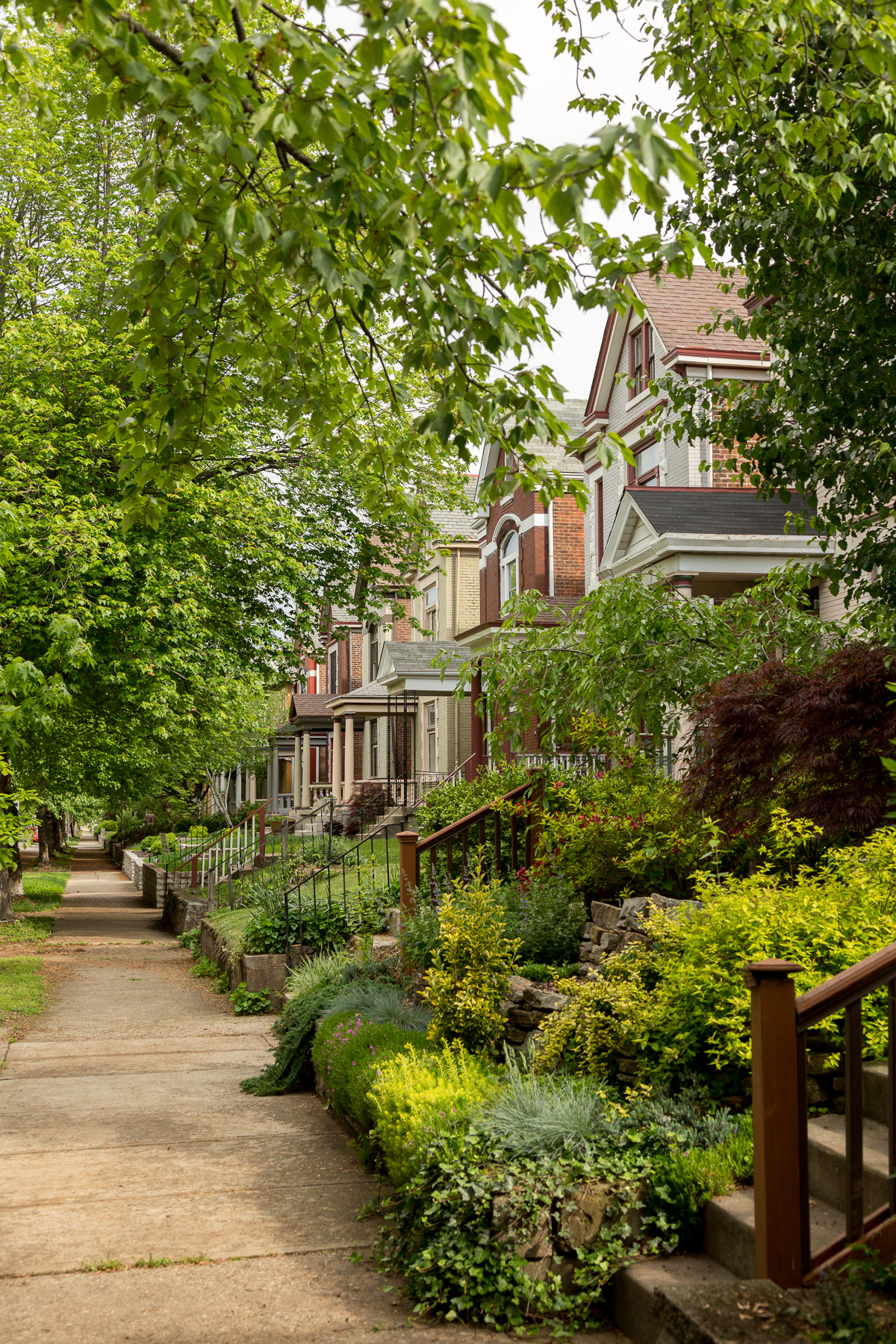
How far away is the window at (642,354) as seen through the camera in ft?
66.5

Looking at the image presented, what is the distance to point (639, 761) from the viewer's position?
914 centimetres

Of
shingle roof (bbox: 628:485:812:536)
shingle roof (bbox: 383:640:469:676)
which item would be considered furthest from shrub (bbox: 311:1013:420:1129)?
shingle roof (bbox: 383:640:469:676)

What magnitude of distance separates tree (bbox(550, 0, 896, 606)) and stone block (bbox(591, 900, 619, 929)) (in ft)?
9.10

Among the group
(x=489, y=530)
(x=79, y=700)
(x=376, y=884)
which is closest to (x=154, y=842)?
(x=489, y=530)

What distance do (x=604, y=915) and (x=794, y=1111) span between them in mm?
3766

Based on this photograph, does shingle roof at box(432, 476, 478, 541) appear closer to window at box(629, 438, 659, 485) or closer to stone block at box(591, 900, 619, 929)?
window at box(629, 438, 659, 485)

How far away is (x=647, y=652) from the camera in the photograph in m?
9.09

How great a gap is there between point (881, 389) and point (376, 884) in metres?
8.67

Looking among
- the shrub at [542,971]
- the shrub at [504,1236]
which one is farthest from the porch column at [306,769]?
the shrub at [504,1236]

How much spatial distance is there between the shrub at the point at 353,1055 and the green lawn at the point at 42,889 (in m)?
20.2

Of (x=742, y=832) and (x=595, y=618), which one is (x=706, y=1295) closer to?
(x=742, y=832)

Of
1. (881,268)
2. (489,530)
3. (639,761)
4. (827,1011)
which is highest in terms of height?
(489,530)

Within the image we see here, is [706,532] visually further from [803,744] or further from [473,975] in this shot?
[473,975]

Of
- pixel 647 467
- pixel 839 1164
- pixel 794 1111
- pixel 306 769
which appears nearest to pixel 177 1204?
pixel 839 1164
